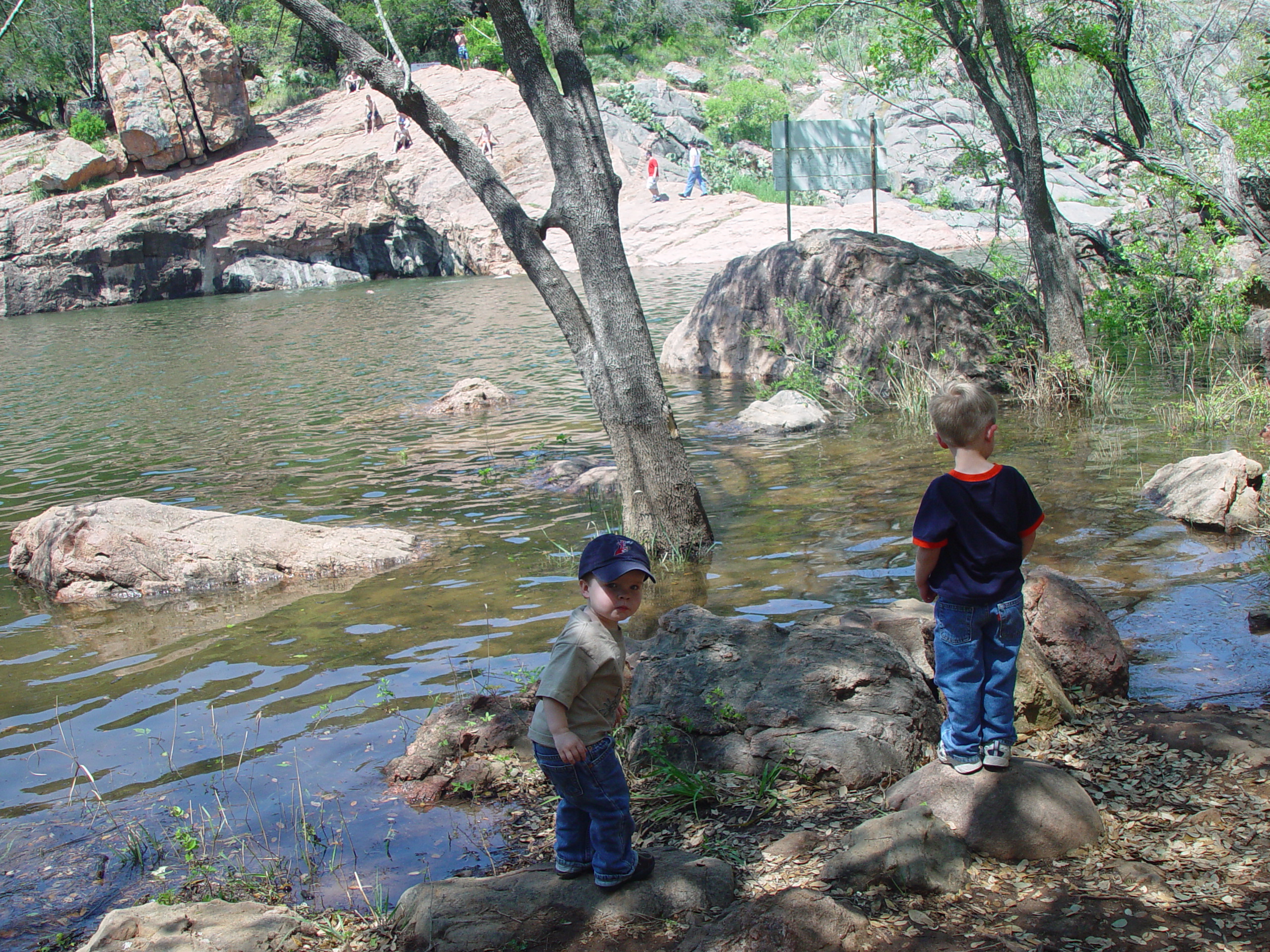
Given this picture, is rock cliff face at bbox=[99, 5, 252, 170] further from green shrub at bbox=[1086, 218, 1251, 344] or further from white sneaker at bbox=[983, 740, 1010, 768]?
white sneaker at bbox=[983, 740, 1010, 768]

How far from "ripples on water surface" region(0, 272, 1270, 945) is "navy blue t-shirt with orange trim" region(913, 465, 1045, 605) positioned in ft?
5.44

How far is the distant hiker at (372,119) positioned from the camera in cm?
4244

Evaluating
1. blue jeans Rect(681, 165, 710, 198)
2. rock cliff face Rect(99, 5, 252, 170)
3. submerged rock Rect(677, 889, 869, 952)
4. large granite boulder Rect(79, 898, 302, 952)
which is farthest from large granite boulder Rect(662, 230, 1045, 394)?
rock cliff face Rect(99, 5, 252, 170)

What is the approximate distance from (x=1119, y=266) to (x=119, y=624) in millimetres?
13792

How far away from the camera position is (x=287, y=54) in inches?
1898

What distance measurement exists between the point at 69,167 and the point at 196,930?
140 feet

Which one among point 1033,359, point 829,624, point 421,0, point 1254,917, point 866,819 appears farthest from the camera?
point 421,0

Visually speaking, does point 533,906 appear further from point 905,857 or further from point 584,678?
point 905,857

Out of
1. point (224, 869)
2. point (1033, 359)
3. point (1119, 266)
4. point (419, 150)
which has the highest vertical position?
point (419, 150)

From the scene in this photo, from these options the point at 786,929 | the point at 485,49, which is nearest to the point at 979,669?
the point at 786,929

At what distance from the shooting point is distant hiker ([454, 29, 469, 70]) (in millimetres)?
45938

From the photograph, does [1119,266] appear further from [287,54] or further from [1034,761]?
[287,54]

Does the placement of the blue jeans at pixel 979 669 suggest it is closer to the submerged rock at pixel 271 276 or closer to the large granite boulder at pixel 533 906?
the large granite boulder at pixel 533 906

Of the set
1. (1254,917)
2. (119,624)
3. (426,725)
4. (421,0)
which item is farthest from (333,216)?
(1254,917)
